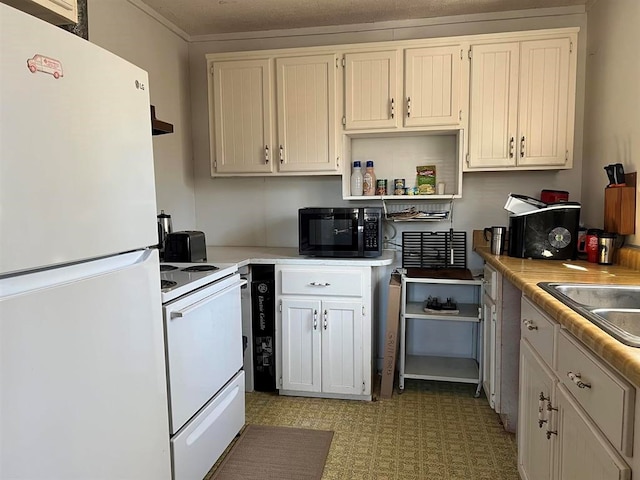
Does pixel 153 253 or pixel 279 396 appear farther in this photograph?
pixel 279 396

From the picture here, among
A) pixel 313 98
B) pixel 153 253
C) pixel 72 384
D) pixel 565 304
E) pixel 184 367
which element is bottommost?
pixel 184 367

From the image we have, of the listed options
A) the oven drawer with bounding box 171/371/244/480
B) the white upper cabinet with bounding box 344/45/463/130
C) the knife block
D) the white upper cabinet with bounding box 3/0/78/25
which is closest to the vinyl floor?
the oven drawer with bounding box 171/371/244/480

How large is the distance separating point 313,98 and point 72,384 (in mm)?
2166

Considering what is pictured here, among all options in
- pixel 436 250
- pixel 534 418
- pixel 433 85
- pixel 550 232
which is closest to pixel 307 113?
pixel 433 85

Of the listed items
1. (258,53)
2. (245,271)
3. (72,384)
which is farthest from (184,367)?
(258,53)

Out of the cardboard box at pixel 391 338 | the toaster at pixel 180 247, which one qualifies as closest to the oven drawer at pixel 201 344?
the toaster at pixel 180 247

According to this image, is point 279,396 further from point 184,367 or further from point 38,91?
point 38,91

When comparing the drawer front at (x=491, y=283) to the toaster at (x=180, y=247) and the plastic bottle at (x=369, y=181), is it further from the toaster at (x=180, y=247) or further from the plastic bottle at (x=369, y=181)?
the toaster at (x=180, y=247)

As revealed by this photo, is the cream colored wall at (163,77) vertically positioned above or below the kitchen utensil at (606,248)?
above

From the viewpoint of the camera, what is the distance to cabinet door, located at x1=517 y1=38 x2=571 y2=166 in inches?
99.0

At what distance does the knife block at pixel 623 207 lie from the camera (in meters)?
2.06

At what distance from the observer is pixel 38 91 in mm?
951

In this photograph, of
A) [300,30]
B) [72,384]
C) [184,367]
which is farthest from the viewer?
[300,30]

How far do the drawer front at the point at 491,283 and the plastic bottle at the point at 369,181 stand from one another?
2.81 feet
